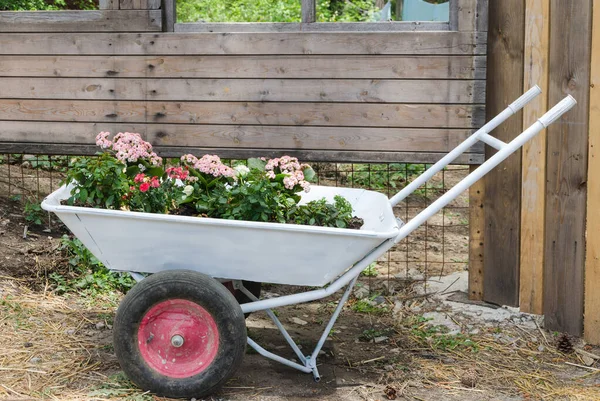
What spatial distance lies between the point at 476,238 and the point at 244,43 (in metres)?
1.74

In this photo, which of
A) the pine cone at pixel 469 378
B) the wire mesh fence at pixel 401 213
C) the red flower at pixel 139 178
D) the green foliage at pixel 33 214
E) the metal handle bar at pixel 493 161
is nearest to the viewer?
the metal handle bar at pixel 493 161

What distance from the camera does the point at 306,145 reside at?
464cm

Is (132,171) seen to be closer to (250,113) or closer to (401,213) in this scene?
(250,113)

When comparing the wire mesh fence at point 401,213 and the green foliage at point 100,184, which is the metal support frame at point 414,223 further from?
the wire mesh fence at point 401,213

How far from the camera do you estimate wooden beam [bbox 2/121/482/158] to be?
458 centimetres

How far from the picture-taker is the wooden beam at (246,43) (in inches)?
177

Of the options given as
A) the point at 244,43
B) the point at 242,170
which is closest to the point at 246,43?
the point at 244,43

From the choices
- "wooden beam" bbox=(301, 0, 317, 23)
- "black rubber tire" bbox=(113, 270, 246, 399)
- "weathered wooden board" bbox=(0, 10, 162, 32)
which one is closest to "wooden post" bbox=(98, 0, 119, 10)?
"weathered wooden board" bbox=(0, 10, 162, 32)

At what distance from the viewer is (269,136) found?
4656 millimetres

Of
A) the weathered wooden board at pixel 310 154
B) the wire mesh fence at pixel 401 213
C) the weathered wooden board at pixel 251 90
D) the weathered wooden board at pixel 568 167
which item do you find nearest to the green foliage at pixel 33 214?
the wire mesh fence at pixel 401 213

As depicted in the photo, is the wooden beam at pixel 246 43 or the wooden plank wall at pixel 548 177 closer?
the wooden plank wall at pixel 548 177

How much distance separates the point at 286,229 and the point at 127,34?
2.12 metres

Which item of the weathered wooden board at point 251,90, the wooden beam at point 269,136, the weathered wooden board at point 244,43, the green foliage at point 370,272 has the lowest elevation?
the green foliage at point 370,272

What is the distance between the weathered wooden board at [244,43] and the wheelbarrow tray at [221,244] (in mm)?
1487
